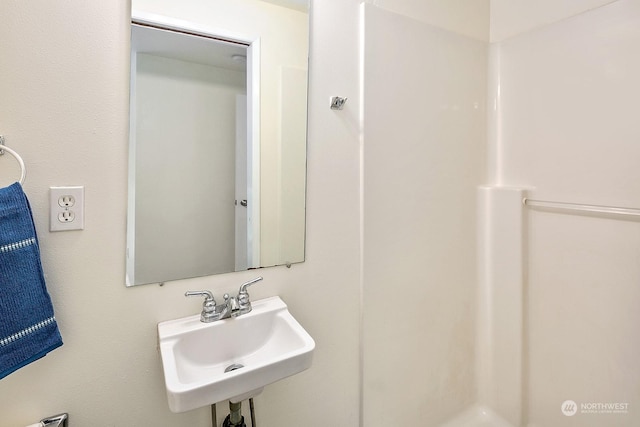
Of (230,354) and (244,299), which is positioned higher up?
(244,299)

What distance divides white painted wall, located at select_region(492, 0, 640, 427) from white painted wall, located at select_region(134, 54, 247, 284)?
4.49 ft

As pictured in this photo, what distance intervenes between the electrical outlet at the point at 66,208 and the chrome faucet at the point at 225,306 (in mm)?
362

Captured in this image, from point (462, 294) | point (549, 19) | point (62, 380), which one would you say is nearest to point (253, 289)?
point (62, 380)

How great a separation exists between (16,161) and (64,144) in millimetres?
110

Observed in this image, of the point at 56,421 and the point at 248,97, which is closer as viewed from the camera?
the point at 56,421

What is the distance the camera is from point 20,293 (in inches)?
27.4

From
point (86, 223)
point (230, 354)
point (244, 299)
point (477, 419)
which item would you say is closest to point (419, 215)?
point (244, 299)

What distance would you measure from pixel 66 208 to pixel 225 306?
1.71 feet

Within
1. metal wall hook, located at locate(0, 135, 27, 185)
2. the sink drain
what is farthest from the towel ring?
the sink drain

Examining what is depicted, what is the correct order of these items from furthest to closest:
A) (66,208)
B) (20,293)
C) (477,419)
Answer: (477,419), (66,208), (20,293)

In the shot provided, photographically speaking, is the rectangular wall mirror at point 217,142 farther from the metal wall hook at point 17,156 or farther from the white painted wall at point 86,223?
the metal wall hook at point 17,156

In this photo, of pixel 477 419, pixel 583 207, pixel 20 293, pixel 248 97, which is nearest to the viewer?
pixel 20 293

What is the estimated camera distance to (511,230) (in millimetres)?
1509

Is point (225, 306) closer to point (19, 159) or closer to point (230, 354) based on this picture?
point (230, 354)
